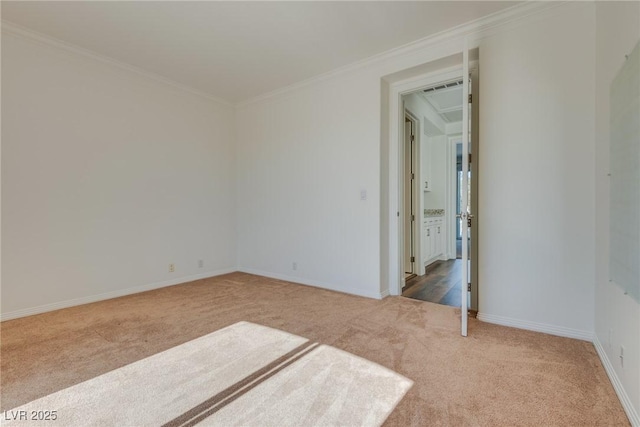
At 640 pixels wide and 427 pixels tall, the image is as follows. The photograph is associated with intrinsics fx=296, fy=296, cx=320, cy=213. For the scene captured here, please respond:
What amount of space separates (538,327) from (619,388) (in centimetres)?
87

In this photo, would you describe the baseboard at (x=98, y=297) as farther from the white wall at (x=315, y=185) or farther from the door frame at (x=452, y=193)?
the door frame at (x=452, y=193)

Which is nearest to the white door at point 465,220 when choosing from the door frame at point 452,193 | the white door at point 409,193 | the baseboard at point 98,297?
the white door at point 409,193

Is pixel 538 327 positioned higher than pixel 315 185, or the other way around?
pixel 315 185

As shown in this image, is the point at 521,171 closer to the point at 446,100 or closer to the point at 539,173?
the point at 539,173

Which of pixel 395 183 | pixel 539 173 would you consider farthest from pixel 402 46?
pixel 539 173

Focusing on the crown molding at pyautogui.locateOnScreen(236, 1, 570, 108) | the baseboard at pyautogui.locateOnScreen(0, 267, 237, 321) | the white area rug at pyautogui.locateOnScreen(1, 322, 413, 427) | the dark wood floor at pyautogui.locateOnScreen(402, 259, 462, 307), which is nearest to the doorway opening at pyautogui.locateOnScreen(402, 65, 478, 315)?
the dark wood floor at pyautogui.locateOnScreen(402, 259, 462, 307)

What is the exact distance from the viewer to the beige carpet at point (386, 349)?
156 centimetres

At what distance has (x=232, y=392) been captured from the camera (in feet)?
5.54

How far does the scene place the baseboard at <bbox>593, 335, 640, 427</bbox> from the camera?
141cm

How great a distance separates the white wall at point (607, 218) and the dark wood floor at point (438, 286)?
136cm

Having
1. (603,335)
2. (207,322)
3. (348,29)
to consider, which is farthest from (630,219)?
(207,322)

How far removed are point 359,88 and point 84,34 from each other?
113 inches

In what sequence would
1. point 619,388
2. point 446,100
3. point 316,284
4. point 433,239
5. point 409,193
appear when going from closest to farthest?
1. point 619,388
2. point 316,284
3. point 409,193
4. point 446,100
5. point 433,239

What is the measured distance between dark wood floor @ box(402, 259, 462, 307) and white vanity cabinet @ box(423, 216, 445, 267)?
28 centimetres
